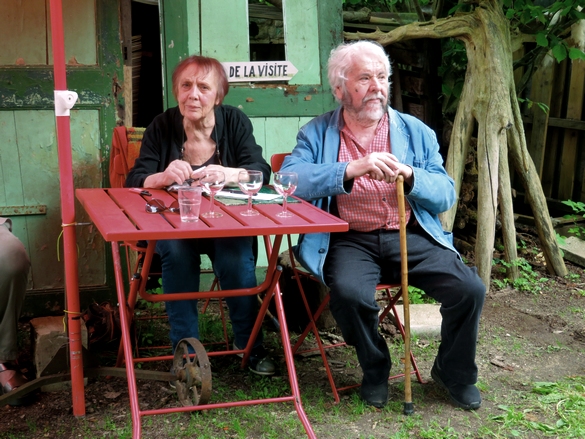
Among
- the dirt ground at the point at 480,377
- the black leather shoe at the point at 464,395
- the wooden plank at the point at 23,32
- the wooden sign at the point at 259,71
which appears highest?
the wooden plank at the point at 23,32

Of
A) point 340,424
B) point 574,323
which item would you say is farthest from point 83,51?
point 574,323

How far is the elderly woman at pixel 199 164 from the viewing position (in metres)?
3.45

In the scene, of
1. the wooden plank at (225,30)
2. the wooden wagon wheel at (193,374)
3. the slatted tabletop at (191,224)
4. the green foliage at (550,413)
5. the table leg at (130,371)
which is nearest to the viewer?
the slatted tabletop at (191,224)

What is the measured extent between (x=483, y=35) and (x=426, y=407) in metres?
2.83

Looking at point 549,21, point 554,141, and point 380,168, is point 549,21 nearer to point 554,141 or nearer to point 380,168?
point 554,141

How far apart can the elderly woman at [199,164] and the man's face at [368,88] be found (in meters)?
0.58

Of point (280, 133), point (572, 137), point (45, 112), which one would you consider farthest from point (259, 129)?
point (572, 137)

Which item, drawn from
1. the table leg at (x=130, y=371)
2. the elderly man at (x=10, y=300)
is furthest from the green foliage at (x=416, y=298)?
the elderly man at (x=10, y=300)

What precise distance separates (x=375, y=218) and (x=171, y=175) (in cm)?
100

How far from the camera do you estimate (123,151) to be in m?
4.01

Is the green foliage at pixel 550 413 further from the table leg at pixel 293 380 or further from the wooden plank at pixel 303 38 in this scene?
the wooden plank at pixel 303 38

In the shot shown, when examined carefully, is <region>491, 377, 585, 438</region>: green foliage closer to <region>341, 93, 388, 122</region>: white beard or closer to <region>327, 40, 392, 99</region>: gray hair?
<region>341, 93, 388, 122</region>: white beard

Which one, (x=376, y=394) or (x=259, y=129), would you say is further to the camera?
(x=259, y=129)

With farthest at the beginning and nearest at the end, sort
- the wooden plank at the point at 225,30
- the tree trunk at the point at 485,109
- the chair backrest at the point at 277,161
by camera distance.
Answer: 1. the tree trunk at the point at 485,109
2. the wooden plank at the point at 225,30
3. the chair backrest at the point at 277,161
